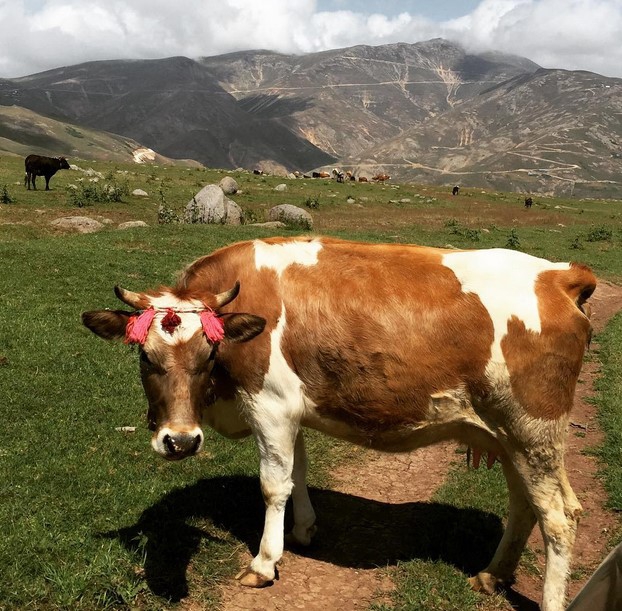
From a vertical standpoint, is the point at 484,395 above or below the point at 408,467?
above

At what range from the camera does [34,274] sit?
15.5m

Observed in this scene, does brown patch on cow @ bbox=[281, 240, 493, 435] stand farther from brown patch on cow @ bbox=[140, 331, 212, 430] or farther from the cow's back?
brown patch on cow @ bbox=[140, 331, 212, 430]

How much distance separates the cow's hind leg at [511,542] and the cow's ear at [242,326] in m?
2.98

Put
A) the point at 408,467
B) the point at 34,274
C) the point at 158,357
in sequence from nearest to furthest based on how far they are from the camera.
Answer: the point at 158,357
the point at 408,467
the point at 34,274

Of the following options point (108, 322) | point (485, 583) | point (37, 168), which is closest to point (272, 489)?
point (108, 322)

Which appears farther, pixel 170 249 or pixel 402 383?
pixel 170 249

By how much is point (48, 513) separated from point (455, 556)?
4.70 metres

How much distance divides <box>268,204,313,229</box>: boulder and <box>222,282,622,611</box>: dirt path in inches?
891

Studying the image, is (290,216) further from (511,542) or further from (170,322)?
(170,322)

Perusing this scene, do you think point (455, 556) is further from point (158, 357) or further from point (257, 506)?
point (158, 357)

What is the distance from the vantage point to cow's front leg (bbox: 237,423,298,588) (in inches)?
222

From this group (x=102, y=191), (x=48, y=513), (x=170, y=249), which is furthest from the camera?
(x=102, y=191)

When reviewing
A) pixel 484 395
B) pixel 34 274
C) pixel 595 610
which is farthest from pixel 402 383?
pixel 34 274

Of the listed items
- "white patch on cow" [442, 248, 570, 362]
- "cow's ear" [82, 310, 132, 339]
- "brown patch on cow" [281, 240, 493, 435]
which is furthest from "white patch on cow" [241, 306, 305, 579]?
"white patch on cow" [442, 248, 570, 362]
